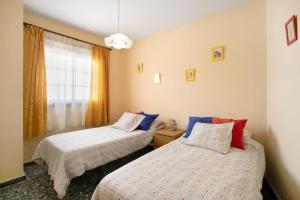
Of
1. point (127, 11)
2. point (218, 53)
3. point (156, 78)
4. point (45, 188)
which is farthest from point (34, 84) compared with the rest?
point (218, 53)

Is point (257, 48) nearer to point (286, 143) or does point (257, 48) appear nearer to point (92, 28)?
point (286, 143)

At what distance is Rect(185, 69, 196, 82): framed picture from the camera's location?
2.72 meters

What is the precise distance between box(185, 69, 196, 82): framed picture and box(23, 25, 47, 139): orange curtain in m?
2.48

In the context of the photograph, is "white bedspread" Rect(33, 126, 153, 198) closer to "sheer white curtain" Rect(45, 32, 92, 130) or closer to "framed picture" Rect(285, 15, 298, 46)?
"sheer white curtain" Rect(45, 32, 92, 130)

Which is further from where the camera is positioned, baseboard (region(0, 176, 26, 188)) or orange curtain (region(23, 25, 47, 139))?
orange curtain (region(23, 25, 47, 139))

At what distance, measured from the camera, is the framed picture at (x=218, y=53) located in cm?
240

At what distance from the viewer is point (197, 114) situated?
8.82 ft

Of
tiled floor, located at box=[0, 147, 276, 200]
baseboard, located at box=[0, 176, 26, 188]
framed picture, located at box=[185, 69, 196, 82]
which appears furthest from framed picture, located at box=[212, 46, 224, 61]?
baseboard, located at box=[0, 176, 26, 188]

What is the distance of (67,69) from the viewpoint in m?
2.86

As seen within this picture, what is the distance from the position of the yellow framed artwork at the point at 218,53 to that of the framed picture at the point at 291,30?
1.02 meters

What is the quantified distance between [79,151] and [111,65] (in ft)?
7.65

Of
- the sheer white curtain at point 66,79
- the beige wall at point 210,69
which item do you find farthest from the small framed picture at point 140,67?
the sheer white curtain at point 66,79

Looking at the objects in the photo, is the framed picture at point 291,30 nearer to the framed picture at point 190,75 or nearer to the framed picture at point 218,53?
the framed picture at point 218,53

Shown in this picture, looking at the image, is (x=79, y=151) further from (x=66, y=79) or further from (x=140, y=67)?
(x=140, y=67)
